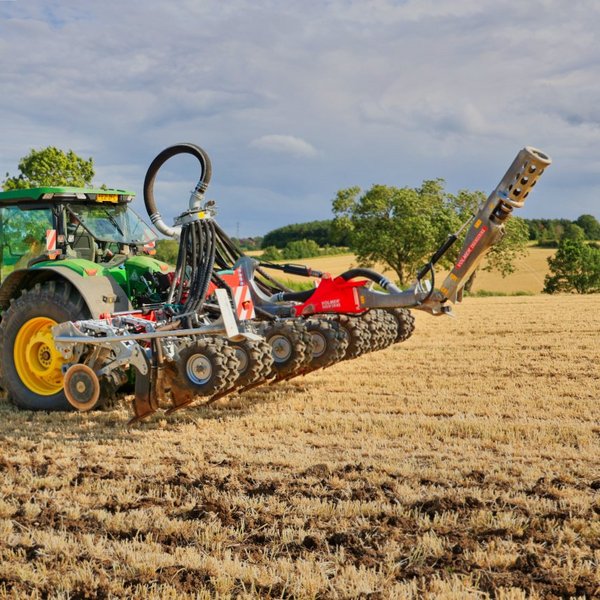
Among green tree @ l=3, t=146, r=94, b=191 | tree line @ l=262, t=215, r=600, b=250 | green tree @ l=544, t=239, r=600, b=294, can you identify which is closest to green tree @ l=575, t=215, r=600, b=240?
tree line @ l=262, t=215, r=600, b=250

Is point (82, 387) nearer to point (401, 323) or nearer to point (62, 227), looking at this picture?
point (62, 227)

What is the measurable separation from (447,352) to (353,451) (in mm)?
6524

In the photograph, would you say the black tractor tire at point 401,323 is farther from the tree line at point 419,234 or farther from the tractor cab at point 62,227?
the tree line at point 419,234

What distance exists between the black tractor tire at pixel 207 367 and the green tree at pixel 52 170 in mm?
25145

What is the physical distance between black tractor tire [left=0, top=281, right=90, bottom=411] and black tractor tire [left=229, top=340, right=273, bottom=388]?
1746mm

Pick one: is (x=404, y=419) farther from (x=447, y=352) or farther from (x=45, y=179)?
(x=45, y=179)

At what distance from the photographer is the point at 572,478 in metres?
5.18

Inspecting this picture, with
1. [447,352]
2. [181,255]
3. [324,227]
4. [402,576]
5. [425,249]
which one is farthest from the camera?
[324,227]

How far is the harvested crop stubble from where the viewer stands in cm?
367

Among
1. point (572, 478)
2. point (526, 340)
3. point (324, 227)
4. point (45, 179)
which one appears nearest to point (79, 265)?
point (572, 478)

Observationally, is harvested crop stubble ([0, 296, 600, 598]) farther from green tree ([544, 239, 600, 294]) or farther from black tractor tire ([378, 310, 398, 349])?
green tree ([544, 239, 600, 294])

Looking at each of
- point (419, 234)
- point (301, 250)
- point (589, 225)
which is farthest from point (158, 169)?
point (589, 225)

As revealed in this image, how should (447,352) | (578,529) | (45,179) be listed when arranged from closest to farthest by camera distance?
1. (578,529)
2. (447,352)
3. (45,179)

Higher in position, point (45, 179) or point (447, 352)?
point (45, 179)
